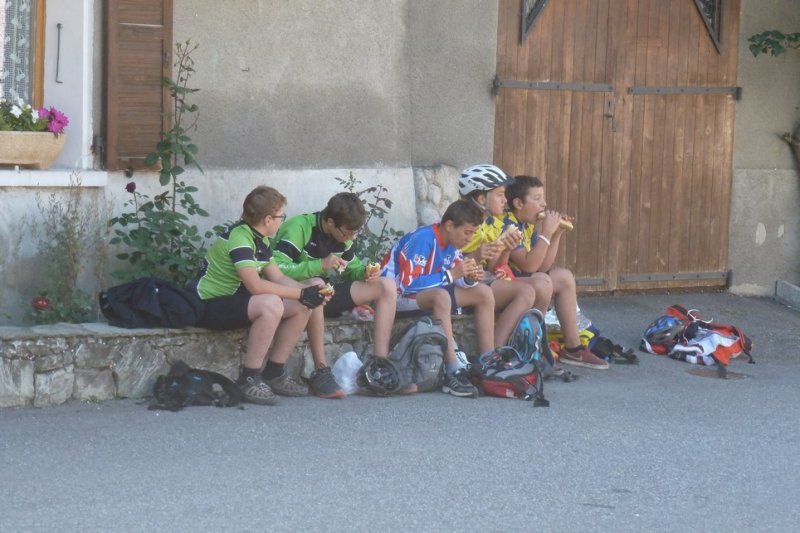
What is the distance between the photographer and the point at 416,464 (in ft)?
19.2

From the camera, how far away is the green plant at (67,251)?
733cm

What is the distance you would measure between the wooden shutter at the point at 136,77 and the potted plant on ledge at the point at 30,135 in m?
0.32

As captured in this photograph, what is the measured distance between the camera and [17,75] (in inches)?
307

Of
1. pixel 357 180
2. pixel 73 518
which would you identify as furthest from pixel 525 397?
pixel 73 518

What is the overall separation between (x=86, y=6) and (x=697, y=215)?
5156 mm

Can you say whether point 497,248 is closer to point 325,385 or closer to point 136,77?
point 325,385

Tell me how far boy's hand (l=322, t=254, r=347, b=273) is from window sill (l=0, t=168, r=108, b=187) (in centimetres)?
149

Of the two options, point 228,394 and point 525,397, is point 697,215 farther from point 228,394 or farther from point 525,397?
point 228,394

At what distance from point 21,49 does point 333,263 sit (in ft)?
7.54

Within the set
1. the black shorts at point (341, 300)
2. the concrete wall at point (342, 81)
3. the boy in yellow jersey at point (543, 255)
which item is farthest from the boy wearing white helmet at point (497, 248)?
the concrete wall at point (342, 81)

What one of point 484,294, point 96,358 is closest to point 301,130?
point 484,294

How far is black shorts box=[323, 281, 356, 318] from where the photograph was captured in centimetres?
747

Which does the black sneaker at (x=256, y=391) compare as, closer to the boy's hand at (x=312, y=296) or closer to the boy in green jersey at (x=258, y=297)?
the boy in green jersey at (x=258, y=297)

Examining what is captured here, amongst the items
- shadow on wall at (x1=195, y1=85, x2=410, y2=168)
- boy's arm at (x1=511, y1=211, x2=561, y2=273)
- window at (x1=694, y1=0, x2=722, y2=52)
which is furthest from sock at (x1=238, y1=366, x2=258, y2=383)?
window at (x1=694, y1=0, x2=722, y2=52)
